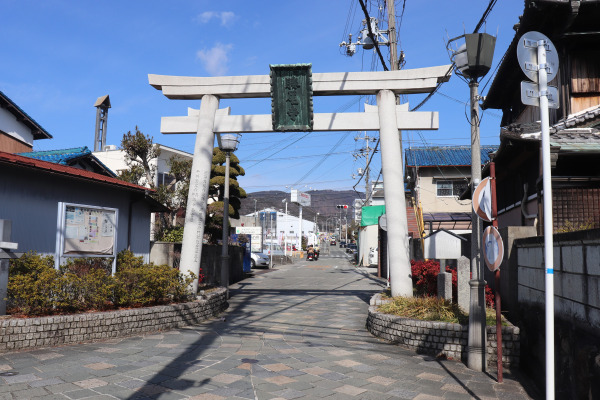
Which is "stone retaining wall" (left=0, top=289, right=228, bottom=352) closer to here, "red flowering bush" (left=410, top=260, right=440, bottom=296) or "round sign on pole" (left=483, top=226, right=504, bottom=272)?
"red flowering bush" (left=410, top=260, right=440, bottom=296)

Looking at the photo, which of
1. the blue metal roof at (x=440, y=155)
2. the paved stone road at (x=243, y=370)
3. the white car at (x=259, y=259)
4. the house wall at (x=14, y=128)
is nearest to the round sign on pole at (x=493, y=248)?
the paved stone road at (x=243, y=370)

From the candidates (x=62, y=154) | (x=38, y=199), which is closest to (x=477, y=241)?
(x=38, y=199)

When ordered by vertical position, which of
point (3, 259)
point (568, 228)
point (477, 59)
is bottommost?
point (3, 259)

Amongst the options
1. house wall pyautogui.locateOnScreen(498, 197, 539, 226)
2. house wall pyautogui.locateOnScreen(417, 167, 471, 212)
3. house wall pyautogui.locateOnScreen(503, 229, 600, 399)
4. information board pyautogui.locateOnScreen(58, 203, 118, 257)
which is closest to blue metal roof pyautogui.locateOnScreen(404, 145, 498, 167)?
house wall pyautogui.locateOnScreen(417, 167, 471, 212)

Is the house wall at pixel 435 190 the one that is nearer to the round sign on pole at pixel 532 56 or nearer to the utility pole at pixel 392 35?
the utility pole at pixel 392 35

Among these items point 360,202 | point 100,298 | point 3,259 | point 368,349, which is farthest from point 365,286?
point 360,202

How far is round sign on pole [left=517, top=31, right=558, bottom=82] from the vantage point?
4703mm

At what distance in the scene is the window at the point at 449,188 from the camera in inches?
1179

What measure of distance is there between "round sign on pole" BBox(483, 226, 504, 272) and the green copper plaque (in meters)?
6.95

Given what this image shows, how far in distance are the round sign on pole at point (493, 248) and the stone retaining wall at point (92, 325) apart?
21.9 feet

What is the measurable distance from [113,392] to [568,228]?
25.5 feet

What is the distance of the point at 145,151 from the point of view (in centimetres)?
1758

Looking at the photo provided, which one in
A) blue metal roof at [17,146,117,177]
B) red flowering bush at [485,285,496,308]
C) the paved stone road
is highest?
blue metal roof at [17,146,117,177]

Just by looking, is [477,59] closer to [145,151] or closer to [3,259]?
[3,259]
